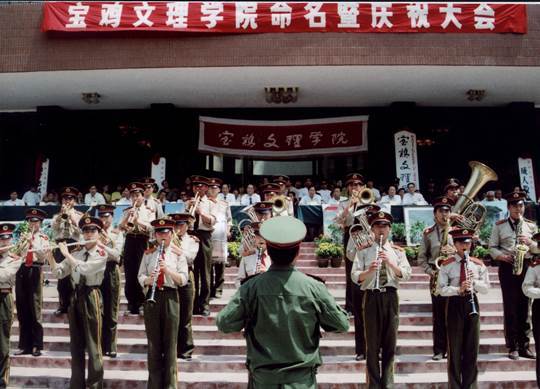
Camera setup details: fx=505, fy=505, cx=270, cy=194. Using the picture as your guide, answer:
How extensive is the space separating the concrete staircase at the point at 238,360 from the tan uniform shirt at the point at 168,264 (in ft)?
4.29

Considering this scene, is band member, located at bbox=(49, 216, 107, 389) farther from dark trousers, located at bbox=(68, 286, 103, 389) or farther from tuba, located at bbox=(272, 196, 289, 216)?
tuba, located at bbox=(272, 196, 289, 216)

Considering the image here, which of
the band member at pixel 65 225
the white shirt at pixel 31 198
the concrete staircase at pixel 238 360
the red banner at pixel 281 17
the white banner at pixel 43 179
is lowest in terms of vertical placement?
the concrete staircase at pixel 238 360

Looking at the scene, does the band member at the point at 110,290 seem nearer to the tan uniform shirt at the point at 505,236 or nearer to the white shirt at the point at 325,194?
the tan uniform shirt at the point at 505,236

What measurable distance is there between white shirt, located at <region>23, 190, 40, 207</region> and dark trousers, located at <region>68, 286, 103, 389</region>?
9.78 meters

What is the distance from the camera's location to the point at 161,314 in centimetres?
564

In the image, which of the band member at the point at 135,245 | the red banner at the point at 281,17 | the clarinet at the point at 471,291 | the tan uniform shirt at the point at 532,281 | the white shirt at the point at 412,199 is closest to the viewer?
the clarinet at the point at 471,291

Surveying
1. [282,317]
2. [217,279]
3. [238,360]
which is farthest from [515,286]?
[282,317]

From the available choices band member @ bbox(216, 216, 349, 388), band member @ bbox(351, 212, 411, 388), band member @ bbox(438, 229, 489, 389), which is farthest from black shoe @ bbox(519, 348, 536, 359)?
band member @ bbox(216, 216, 349, 388)

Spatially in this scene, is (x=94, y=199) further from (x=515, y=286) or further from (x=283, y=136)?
(x=515, y=286)

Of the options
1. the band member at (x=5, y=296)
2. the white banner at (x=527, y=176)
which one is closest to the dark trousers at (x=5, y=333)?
the band member at (x=5, y=296)

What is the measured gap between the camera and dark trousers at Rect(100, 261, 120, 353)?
666 centimetres

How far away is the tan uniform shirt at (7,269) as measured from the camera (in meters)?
6.12

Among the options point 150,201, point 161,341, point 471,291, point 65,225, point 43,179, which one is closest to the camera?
point 471,291

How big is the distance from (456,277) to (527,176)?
10215 mm
